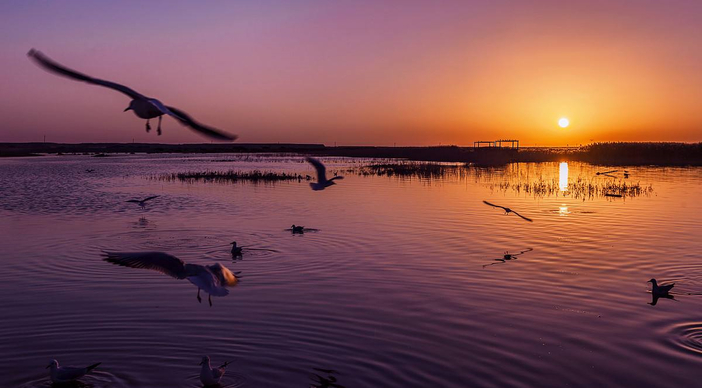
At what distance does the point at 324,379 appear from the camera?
334 inches

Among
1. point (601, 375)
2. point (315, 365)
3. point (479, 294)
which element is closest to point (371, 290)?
point (479, 294)

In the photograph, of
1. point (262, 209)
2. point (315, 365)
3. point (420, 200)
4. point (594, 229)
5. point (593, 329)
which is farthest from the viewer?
point (420, 200)

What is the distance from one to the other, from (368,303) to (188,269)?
4.07 m

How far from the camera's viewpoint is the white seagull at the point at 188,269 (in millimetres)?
8469

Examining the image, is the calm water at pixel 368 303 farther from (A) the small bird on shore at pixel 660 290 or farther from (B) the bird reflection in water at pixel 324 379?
(A) the small bird on shore at pixel 660 290

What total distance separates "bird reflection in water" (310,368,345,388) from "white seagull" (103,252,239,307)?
1672 millimetres

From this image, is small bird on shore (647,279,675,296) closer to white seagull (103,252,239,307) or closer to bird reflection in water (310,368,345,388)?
bird reflection in water (310,368,345,388)

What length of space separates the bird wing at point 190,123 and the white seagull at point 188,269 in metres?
2.29

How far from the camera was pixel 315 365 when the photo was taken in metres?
8.92

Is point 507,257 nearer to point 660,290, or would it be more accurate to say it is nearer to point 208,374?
point 660,290

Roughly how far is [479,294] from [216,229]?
445 inches

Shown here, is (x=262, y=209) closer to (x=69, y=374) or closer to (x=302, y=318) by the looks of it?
(x=302, y=318)

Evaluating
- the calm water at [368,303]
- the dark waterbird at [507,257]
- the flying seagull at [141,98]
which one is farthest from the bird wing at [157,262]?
the dark waterbird at [507,257]

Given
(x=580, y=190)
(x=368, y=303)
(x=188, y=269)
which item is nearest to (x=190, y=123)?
(x=188, y=269)
